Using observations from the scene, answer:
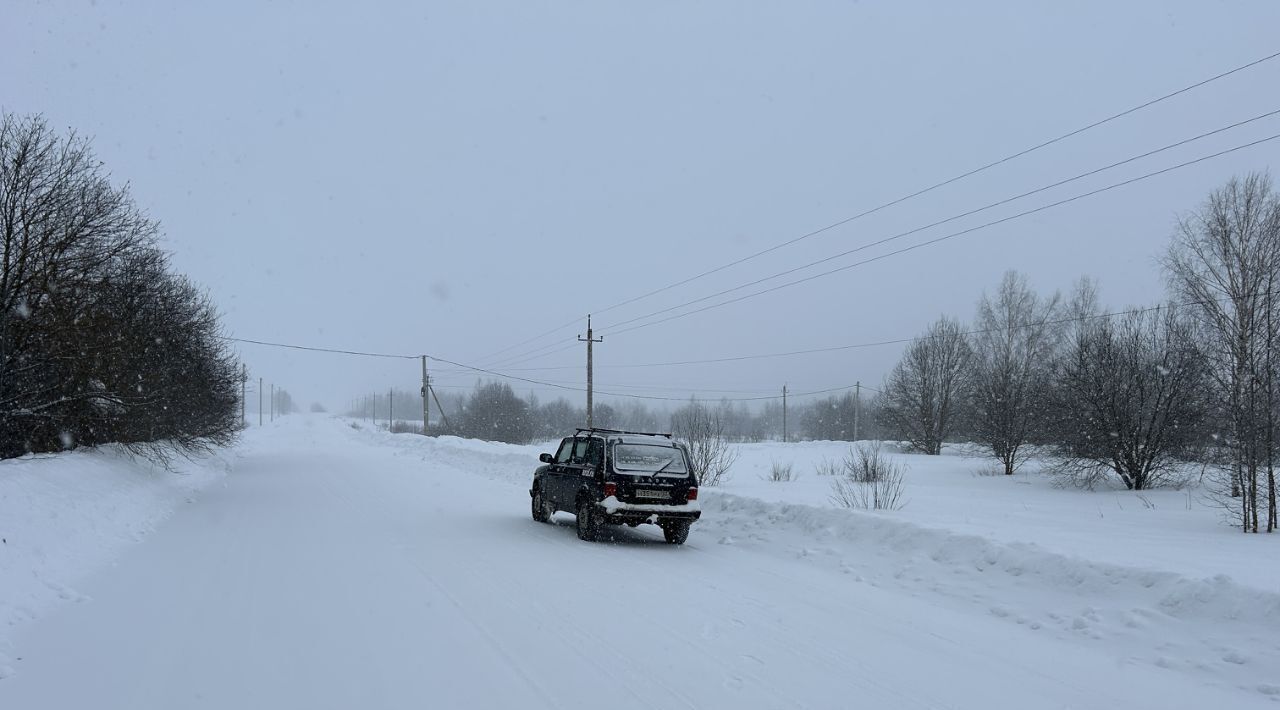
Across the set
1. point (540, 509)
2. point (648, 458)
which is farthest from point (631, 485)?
point (540, 509)

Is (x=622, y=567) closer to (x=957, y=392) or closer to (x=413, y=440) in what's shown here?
(x=413, y=440)

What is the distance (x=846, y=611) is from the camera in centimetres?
719

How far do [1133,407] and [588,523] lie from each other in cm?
1961

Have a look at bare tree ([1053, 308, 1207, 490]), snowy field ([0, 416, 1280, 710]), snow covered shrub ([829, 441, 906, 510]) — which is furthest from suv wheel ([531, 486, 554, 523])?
bare tree ([1053, 308, 1207, 490])

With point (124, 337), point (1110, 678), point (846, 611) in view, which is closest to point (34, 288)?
point (124, 337)

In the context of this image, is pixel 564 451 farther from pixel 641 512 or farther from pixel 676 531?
pixel 676 531

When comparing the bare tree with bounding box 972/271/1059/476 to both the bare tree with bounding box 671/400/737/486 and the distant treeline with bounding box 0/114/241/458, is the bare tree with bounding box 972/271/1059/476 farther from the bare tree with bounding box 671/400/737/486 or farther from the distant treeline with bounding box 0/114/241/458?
the distant treeline with bounding box 0/114/241/458

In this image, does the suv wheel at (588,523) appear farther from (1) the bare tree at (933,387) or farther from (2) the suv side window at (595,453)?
(1) the bare tree at (933,387)

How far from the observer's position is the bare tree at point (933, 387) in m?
46.1

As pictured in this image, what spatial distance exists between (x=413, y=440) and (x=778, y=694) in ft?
138

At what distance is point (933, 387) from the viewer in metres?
46.7

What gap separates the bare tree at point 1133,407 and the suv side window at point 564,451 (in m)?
18.3

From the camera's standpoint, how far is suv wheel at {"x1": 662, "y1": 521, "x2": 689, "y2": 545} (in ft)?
37.5

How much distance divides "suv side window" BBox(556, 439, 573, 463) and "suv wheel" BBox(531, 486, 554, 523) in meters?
0.69
